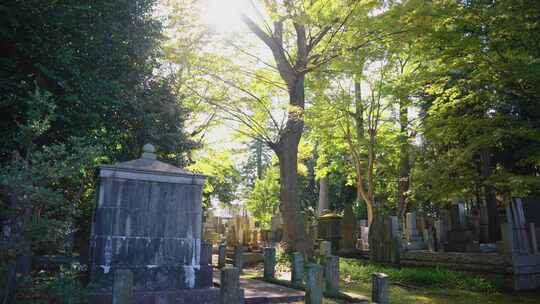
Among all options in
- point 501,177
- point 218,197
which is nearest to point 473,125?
point 501,177

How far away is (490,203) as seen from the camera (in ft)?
54.5

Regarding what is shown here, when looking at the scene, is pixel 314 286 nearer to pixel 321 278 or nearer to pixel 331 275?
pixel 321 278

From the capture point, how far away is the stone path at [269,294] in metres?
6.63

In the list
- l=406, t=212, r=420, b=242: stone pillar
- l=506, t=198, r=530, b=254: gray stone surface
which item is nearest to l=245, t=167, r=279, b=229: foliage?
l=406, t=212, r=420, b=242: stone pillar

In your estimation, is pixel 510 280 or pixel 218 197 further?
pixel 218 197

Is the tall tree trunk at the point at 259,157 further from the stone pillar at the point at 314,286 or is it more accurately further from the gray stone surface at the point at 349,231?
the stone pillar at the point at 314,286

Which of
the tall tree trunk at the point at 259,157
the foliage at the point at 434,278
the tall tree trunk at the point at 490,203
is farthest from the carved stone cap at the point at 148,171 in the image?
the tall tree trunk at the point at 259,157

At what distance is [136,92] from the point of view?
9180 millimetres

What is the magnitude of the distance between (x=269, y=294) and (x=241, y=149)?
45.2 feet

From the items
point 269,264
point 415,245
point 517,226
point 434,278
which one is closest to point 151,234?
point 269,264

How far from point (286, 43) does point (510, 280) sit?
414 inches

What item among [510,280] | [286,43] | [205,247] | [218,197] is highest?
[286,43]

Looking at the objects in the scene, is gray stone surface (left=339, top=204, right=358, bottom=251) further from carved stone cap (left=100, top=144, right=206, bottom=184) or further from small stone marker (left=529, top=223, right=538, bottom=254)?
carved stone cap (left=100, top=144, right=206, bottom=184)

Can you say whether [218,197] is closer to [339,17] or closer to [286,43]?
[286,43]
